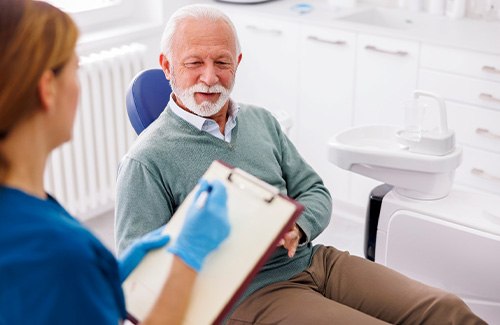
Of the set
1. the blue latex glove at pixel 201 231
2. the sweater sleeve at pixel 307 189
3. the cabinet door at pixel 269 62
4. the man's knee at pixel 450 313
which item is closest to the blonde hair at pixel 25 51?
the blue latex glove at pixel 201 231

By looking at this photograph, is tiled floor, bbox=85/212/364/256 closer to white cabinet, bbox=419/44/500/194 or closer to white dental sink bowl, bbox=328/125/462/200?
white cabinet, bbox=419/44/500/194

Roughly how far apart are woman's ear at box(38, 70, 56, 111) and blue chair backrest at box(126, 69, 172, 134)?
105 centimetres

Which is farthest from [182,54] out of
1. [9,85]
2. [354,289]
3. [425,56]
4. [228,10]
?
[228,10]

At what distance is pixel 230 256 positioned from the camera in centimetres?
134

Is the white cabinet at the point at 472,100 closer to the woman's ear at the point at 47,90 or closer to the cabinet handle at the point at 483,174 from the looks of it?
the cabinet handle at the point at 483,174

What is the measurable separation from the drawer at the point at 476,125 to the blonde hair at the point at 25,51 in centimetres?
226

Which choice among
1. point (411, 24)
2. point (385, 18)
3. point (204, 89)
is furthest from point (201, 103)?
point (385, 18)

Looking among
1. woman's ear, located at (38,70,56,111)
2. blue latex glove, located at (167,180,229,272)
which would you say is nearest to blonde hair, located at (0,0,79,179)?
woman's ear, located at (38,70,56,111)

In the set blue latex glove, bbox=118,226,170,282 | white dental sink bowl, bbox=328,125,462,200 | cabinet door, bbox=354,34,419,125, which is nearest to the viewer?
blue latex glove, bbox=118,226,170,282

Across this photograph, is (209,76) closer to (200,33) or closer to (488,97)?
(200,33)

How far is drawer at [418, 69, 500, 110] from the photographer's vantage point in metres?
2.97

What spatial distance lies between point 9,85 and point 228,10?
2.71m

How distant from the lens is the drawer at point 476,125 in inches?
118

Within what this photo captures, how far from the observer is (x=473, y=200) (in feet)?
7.62
